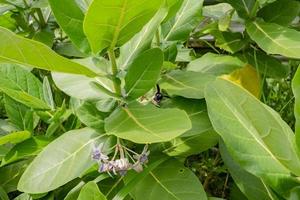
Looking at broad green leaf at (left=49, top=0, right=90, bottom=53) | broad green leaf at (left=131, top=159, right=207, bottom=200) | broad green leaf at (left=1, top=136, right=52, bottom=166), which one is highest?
broad green leaf at (left=49, top=0, right=90, bottom=53)

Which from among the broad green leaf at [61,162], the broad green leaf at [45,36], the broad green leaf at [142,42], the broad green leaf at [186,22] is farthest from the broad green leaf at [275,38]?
the broad green leaf at [45,36]

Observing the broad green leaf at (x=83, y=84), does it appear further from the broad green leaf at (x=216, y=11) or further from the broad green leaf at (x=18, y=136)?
the broad green leaf at (x=216, y=11)

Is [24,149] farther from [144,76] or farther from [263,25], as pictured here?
[263,25]

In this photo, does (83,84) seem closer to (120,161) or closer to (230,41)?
(120,161)

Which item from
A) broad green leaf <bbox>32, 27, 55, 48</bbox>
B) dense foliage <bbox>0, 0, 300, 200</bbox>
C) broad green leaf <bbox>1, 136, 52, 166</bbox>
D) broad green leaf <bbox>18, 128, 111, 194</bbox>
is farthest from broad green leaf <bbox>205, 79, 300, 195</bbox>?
broad green leaf <bbox>32, 27, 55, 48</bbox>

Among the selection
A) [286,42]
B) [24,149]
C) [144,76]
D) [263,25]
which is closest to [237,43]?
[263,25]

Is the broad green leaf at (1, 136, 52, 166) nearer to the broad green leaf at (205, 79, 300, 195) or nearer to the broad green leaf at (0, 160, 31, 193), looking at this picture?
the broad green leaf at (0, 160, 31, 193)

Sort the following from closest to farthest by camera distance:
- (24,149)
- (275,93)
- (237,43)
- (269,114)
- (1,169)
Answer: (269,114), (24,149), (1,169), (237,43), (275,93)
